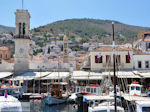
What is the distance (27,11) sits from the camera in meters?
45.6

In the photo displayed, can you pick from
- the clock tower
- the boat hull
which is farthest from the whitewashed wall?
the clock tower

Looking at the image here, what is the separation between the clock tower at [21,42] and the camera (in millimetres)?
43812

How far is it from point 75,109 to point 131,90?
25.1ft

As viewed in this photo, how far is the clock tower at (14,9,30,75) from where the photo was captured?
4381 cm

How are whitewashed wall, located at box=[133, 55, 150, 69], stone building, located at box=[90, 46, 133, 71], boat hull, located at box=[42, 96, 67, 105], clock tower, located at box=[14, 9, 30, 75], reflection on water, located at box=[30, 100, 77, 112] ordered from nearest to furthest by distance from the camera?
1. reflection on water, located at box=[30, 100, 77, 112]
2. boat hull, located at box=[42, 96, 67, 105]
3. stone building, located at box=[90, 46, 133, 71]
4. whitewashed wall, located at box=[133, 55, 150, 69]
5. clock tower, located at box=[14, 9, 30, 75]

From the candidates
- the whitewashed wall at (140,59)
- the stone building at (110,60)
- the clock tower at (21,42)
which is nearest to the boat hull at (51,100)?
the stone building at (110,60)

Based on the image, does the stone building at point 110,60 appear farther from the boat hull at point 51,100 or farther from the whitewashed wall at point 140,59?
the boat hull at point 51,100

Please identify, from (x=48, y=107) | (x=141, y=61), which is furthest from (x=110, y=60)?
(x=48, y=107)

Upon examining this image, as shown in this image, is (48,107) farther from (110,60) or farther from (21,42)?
(21,42)

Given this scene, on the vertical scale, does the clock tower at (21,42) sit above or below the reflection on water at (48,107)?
above

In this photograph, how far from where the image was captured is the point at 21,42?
146 ft

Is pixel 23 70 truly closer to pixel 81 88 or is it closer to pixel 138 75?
pixel 81 88

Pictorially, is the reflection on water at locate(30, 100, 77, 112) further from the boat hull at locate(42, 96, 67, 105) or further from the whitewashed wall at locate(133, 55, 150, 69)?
the whitewashed wall at locate(133, 55, 150, 69)

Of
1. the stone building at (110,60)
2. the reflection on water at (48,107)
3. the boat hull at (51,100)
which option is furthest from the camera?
the stone building at (110,60)
